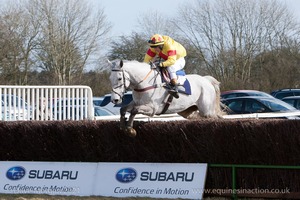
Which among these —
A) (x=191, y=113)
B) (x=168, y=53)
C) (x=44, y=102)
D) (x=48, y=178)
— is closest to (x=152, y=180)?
(x=48, y=178)

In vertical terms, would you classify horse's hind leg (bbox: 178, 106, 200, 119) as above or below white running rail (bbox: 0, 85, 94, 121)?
above

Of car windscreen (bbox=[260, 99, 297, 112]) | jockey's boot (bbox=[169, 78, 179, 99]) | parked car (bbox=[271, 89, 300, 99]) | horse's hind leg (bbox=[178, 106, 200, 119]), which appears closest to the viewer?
jockey's boot (bbox=[169, 78, 179, 99])

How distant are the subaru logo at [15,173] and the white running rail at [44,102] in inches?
132

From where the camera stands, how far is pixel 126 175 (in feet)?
35.6

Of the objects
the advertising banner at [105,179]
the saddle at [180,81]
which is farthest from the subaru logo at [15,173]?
the saddle at [180,81]

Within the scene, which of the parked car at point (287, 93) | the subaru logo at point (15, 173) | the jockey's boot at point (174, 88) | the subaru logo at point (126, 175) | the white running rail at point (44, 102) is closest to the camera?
the subaru logo at point (126, 175)

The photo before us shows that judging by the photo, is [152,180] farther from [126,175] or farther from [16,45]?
[16,45]

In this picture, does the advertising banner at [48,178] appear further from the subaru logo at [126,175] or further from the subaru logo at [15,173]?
the subaru logo at [126,175]

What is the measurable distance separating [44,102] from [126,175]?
498 cm

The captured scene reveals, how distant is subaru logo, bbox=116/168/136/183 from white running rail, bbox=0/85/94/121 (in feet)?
15.0

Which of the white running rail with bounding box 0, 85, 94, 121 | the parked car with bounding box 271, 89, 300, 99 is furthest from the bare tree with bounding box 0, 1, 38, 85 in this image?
the white running rail with bounding box 0, 85, 94, 121

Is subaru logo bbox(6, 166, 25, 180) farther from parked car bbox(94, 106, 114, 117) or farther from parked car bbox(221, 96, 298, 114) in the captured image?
parked car bbox(221, 96, 298, 114)

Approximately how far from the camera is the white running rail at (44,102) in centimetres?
1485

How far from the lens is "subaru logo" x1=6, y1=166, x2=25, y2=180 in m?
11.4
